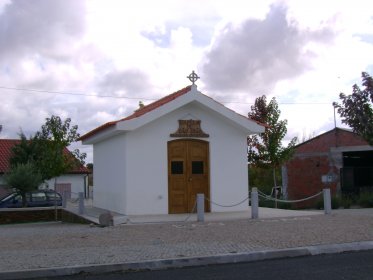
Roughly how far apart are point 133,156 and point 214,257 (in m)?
7.76

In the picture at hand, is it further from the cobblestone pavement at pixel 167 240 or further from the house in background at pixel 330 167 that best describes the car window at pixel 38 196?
the house in background at pixel 330 167

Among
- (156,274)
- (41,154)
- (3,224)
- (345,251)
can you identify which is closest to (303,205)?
(41,154)

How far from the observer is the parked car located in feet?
83.1

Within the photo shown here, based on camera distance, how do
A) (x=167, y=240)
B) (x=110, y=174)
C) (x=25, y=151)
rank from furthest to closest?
(x=25, y=151), (x=110, y=174), (x=167, y=240)

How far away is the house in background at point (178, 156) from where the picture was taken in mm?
16953

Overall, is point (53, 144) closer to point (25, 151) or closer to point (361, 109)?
point (25, 151)

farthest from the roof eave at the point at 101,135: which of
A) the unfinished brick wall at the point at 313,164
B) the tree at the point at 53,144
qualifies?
the unfinished brick wall at the point at 313,164

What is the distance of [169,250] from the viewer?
10.5 m

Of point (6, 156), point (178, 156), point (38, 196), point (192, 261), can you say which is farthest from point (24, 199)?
point (6, 156)

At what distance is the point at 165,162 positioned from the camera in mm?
17312

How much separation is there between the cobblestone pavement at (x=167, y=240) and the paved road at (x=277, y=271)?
705 millimetres

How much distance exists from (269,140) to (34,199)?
12277mm

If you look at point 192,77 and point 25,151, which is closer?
point 192,77

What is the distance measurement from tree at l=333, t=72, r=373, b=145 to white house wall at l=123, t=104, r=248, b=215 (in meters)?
3.78
